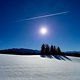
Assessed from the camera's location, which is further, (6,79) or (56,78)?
(56,78)

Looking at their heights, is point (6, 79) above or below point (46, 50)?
below

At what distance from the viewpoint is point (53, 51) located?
3428 centimetres

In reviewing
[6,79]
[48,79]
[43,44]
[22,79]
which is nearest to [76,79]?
[48,79]

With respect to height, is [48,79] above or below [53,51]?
below

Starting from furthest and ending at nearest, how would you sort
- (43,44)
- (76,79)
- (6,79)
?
1. (43,44)
2. (76,79)
3. (6,79)

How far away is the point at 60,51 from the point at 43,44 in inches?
183

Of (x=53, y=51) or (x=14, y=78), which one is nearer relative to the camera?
(x=14, y=78)

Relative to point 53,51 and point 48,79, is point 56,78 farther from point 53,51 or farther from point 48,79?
point 53,51

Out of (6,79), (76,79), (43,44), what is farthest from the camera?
(43,44)

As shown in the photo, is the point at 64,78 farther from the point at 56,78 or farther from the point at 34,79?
the point at 34,79

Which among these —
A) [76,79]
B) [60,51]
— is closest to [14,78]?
[76,79]

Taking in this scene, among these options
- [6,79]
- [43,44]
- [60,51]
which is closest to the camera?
[6,79]

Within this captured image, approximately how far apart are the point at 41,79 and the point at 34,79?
0.88 feet

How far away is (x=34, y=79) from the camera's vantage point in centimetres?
568
